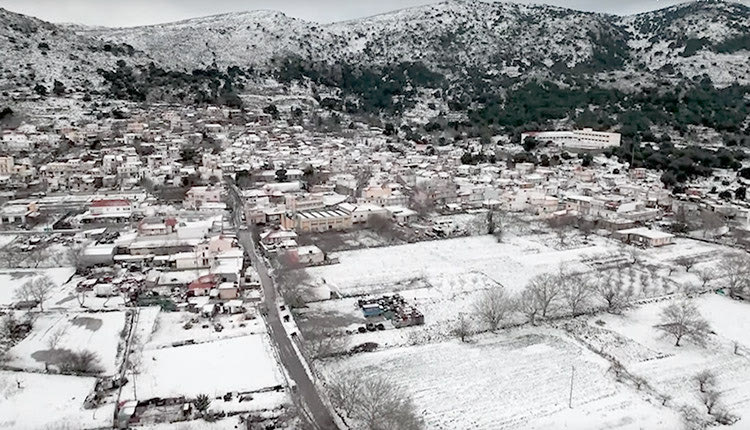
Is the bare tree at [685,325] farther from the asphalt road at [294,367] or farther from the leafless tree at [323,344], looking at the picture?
the asphalt road at [294,367]

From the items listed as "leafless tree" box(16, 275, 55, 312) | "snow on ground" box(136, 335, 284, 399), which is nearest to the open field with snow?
"snow on ground" box(136, 335, 284, 399)

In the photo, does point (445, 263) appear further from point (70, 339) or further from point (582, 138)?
point (582, 138)

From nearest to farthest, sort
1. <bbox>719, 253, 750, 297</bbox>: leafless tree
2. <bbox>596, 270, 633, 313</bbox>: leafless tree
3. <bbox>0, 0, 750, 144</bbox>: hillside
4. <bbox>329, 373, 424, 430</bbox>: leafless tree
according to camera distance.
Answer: <bbox>329, 373, 424, 430</bbox>: leafless tree → <bbox>596, 270, 633, 313</bbox>: leafless tree → <bbox>719, 253, 750, 297</bbox>: leafless tree → <bbox>0, 0, 750, 144</bbox>: hillside

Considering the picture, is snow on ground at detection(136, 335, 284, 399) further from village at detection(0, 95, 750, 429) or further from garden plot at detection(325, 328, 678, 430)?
garden plot at detection(325, 328, 678, 430)

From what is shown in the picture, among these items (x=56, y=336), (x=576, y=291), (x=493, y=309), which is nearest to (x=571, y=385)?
(x=493, y=309)

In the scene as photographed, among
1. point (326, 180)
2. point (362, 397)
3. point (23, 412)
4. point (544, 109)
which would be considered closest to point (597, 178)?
point (326, 180)


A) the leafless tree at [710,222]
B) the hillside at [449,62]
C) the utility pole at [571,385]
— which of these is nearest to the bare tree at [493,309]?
the utility pole at [571,385]
